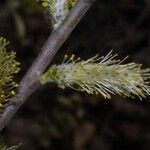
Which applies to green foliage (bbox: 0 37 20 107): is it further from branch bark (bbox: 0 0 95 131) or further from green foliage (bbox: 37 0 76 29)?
green foliage (bbox: 37 0 76 29)

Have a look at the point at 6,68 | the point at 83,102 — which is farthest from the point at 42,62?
the point at 83,102

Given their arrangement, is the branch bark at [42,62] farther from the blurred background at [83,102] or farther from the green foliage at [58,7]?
the blurred background at [83,102]

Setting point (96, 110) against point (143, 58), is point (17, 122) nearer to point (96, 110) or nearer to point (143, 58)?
point (96, 110)

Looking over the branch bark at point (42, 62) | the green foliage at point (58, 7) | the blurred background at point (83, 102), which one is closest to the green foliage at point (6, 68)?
the branch bark at point (42, 62)

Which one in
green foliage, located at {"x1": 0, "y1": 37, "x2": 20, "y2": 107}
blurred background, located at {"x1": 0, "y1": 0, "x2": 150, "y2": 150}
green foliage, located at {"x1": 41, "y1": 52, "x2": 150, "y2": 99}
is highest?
blurred background, located at {"x1": 0, "y1": 0, "x2": 150, "y2": 150}

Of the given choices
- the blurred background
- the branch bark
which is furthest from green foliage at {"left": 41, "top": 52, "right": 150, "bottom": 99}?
the blurred background

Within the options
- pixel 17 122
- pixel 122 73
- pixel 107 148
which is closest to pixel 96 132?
pixel 107 148

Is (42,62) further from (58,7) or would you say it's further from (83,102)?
(83,102)
